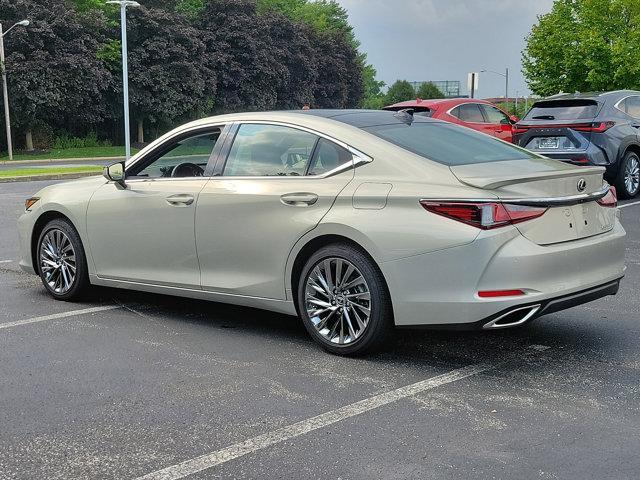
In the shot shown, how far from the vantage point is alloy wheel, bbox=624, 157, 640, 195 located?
525 inches

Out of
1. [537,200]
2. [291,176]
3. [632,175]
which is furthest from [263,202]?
[632,175]

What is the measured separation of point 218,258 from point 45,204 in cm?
204

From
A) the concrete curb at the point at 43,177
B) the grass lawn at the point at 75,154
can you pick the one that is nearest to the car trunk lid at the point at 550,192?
the concrete curb at the point at 43,177

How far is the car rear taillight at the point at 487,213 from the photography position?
181 inches

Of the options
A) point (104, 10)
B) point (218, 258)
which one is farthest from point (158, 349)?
point (104, 10)

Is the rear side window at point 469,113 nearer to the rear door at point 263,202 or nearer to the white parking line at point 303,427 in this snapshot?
the rear door at point 263,202

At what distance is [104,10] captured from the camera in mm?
54469

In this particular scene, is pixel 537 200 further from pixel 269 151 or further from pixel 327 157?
pixel 269 151

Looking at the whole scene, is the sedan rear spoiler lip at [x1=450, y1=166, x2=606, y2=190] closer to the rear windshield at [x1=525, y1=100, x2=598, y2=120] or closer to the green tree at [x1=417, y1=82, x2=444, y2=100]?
the rear windshield at [x1=525, y1=100, x2=598, y2=120]

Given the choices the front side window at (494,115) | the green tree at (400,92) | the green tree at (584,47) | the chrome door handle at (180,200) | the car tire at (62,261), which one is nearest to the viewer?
the chrome door handle at (180,200)

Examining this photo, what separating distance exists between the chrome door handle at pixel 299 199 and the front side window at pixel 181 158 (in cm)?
90

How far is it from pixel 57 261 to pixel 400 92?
127623 mm

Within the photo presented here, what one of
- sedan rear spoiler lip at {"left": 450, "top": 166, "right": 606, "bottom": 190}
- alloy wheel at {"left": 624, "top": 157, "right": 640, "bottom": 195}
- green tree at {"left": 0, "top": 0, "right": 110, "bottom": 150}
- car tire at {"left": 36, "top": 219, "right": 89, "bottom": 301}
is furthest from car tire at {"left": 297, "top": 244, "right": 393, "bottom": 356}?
green tree at {"left": 0, "top": 0, "right": 110, "bottom": 150}

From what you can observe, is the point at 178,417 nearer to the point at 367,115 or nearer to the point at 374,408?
the point at 374,408
